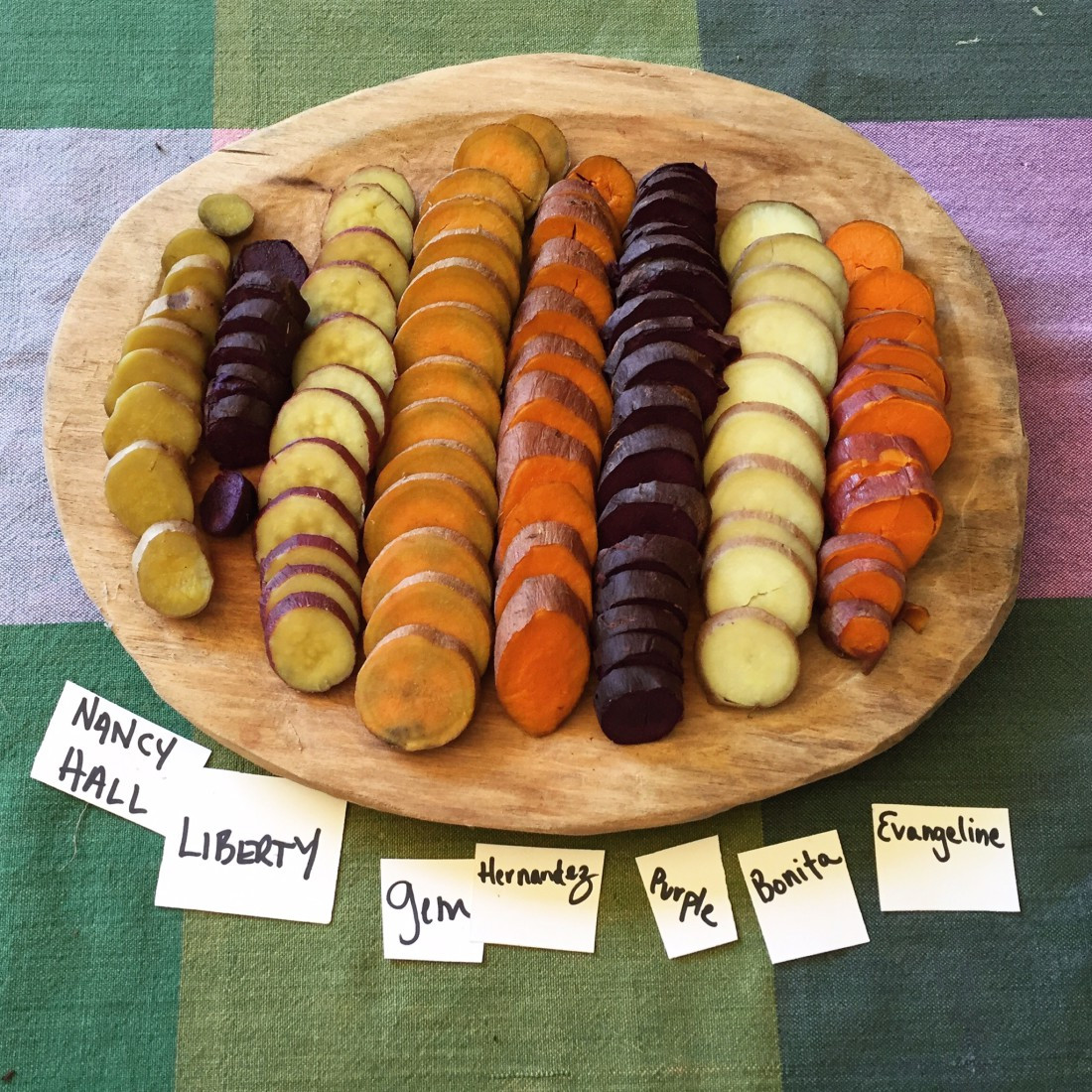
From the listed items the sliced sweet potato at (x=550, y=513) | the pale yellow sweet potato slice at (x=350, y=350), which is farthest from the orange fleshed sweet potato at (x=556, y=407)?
the pale yellow sweet potato slice at (x=350, y=350)

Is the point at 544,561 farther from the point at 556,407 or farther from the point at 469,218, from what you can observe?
the point at 469,218

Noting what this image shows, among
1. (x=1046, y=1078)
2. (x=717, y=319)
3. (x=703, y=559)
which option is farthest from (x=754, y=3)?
(x=1046, y=1078)

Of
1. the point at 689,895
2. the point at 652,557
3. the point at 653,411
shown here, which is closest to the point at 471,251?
the point at 653,411

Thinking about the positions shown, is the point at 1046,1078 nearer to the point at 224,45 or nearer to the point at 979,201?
the point at 979,201

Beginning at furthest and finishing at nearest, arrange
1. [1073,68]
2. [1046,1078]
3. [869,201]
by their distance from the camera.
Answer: [1073,68] < [869,201] < [1046,1078]

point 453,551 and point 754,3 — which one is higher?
point 754,3

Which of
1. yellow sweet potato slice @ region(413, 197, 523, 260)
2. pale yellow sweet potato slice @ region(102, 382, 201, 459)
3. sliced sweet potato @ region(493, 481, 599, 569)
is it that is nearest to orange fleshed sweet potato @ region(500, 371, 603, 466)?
sliced sweet potato @ region(493, 481, 599, 569)

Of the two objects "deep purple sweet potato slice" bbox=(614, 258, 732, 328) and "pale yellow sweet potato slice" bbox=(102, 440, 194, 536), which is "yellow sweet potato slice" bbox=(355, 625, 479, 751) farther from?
"deep purple sweet potato slice" bbox=(614, 258, 732, 328)

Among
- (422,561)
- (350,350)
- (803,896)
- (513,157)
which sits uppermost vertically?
(513,157)
